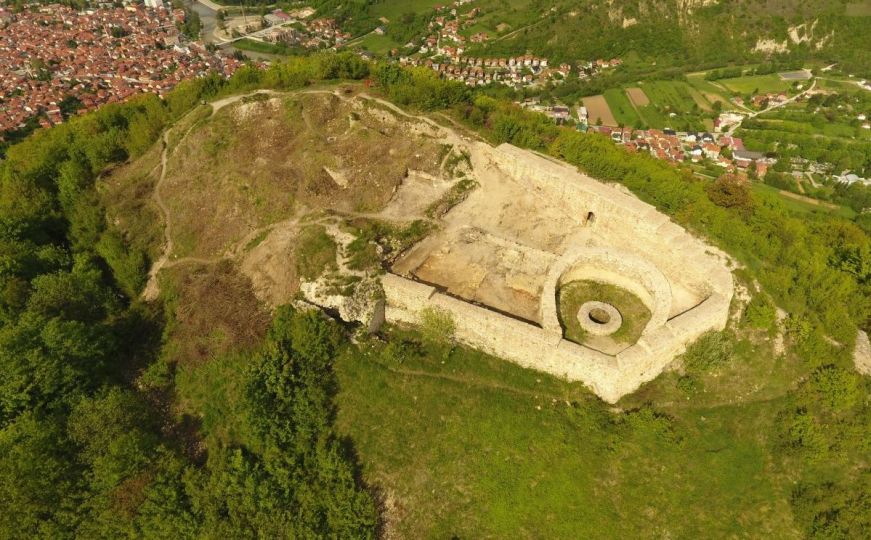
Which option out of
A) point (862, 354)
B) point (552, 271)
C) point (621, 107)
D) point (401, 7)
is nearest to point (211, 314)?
point (552, 271)

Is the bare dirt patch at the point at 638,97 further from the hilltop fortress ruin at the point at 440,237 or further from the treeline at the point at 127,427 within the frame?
the treeline at the point at 127,427

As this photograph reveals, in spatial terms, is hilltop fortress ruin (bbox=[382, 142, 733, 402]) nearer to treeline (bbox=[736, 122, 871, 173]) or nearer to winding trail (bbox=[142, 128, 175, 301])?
winding trail (bbox=[142, 128, 175, 301])

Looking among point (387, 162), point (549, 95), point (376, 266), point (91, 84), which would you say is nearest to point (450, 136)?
point (387, 162)

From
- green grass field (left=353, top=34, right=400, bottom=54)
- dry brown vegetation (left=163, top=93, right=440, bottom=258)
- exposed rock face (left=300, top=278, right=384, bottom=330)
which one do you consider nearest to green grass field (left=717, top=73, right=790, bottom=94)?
green grass field (left=353, top=34, right=400, bottom=54)

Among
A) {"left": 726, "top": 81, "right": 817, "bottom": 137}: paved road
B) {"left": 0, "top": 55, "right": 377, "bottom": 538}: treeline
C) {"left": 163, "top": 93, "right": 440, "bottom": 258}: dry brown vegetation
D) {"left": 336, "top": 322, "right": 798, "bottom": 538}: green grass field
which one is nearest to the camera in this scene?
{"left": 0, "top": 55, "right": 377, "bottom": 538}: treeline

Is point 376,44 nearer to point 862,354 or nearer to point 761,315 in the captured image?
point 761,315
